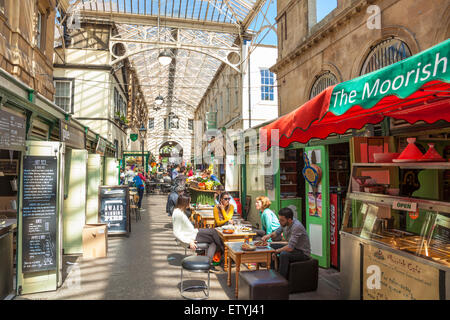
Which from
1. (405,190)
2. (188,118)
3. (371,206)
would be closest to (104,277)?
(371,206)

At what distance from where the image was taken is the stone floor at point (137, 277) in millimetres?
4832

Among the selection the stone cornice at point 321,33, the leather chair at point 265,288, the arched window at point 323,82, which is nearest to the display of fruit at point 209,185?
the arched window at point 323,82

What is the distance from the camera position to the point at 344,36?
26.2 feet

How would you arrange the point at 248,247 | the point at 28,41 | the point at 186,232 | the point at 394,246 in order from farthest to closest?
1. the point at 28,41
2. the point at 186,232
3. the point at 248,247
4. the point at 394,246

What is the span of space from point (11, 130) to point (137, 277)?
3286 mm

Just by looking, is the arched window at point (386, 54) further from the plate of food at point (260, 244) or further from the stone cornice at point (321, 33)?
the plate of food at point (260, 244)

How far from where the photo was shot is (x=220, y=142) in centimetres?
1557

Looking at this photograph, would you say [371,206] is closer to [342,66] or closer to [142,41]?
[342,66]

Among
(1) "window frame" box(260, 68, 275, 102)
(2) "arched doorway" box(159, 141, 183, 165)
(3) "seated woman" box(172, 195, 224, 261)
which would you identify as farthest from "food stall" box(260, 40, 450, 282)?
(2) "arched doorway" box(159, 141, 183, 165)

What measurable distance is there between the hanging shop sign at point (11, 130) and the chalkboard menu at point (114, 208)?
4.28 metres

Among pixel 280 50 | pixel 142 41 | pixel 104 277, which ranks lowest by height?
pixel 104 277

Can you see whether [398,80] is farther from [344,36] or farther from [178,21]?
[178,21]

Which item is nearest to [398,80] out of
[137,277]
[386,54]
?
[386,54]
